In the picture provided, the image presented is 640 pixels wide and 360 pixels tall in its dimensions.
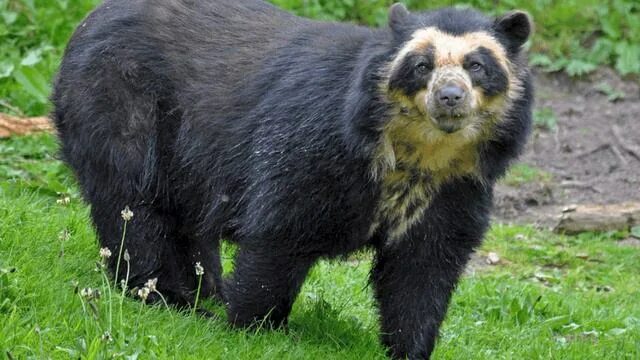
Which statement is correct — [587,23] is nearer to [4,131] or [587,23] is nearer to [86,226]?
[4,131]

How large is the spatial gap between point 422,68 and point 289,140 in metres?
0.88

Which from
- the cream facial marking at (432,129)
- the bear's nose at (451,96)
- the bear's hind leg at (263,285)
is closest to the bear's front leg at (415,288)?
the cream facial marking at (432,129)

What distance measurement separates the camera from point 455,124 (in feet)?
20.9

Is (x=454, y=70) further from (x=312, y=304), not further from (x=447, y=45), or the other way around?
(x=312, y=304)

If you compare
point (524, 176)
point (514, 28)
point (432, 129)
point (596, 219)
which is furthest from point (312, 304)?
point (524, 176)

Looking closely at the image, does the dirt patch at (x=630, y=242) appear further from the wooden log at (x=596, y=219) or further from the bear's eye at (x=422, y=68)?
the bear's eye at (x=422, y=68)

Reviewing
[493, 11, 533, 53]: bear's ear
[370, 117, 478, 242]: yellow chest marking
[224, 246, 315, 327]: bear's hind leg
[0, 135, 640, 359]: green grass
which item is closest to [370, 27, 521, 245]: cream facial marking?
[370, 117, 478, 242]: yellow chest marking

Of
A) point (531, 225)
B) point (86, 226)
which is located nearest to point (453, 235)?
point (86, 226)

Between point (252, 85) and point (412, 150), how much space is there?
1.17m

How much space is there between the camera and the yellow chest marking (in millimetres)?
6605

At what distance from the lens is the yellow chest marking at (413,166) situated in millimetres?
6605

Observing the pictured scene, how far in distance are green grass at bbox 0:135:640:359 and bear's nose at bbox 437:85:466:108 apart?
160cm

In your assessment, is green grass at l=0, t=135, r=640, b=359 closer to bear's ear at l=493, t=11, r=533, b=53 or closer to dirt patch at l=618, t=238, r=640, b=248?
dirt patch at l=618, t=238, r=640, b=248

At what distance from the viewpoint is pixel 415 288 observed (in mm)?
7031
